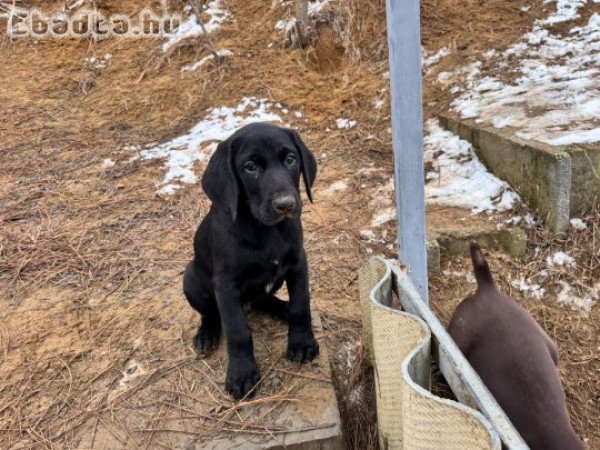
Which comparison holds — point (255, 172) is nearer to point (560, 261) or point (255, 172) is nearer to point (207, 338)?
point (207, 338)

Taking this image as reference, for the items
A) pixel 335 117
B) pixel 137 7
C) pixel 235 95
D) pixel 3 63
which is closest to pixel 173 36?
pixel 137 7

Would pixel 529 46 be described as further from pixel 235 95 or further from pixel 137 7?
pixel 137 7

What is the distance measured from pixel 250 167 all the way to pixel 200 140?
3.77 meters

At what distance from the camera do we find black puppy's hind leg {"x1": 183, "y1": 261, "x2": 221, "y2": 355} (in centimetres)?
256

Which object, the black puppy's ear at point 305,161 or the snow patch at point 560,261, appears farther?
the snow patch at point 560,261

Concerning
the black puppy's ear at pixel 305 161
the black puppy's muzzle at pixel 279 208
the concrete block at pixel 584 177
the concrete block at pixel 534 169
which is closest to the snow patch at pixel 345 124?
the concrete block at pixel 534 169

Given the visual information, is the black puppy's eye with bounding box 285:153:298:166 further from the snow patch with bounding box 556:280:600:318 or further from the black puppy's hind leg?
the snow patch with bounding box 556:280:600:318

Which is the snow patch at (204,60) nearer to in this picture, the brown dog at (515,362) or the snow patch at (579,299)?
the snow patch at (579,299)

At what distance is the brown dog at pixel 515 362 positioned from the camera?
1872 millimetres

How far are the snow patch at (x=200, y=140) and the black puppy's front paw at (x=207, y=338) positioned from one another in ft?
7.87

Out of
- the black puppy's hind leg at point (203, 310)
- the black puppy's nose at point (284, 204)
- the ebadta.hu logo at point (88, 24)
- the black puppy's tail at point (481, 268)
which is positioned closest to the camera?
the black puppy's nose at point (284, 204)

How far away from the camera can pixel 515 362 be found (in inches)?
80.8

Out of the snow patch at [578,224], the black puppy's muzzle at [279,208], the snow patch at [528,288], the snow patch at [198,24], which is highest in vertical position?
the snow patch at [198,24]

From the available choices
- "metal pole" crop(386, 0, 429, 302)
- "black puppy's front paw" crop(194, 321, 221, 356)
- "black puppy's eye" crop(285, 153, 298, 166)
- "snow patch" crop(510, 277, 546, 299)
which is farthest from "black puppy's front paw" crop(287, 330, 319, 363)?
"snow patch" crop(510, 277, 546, 299)
